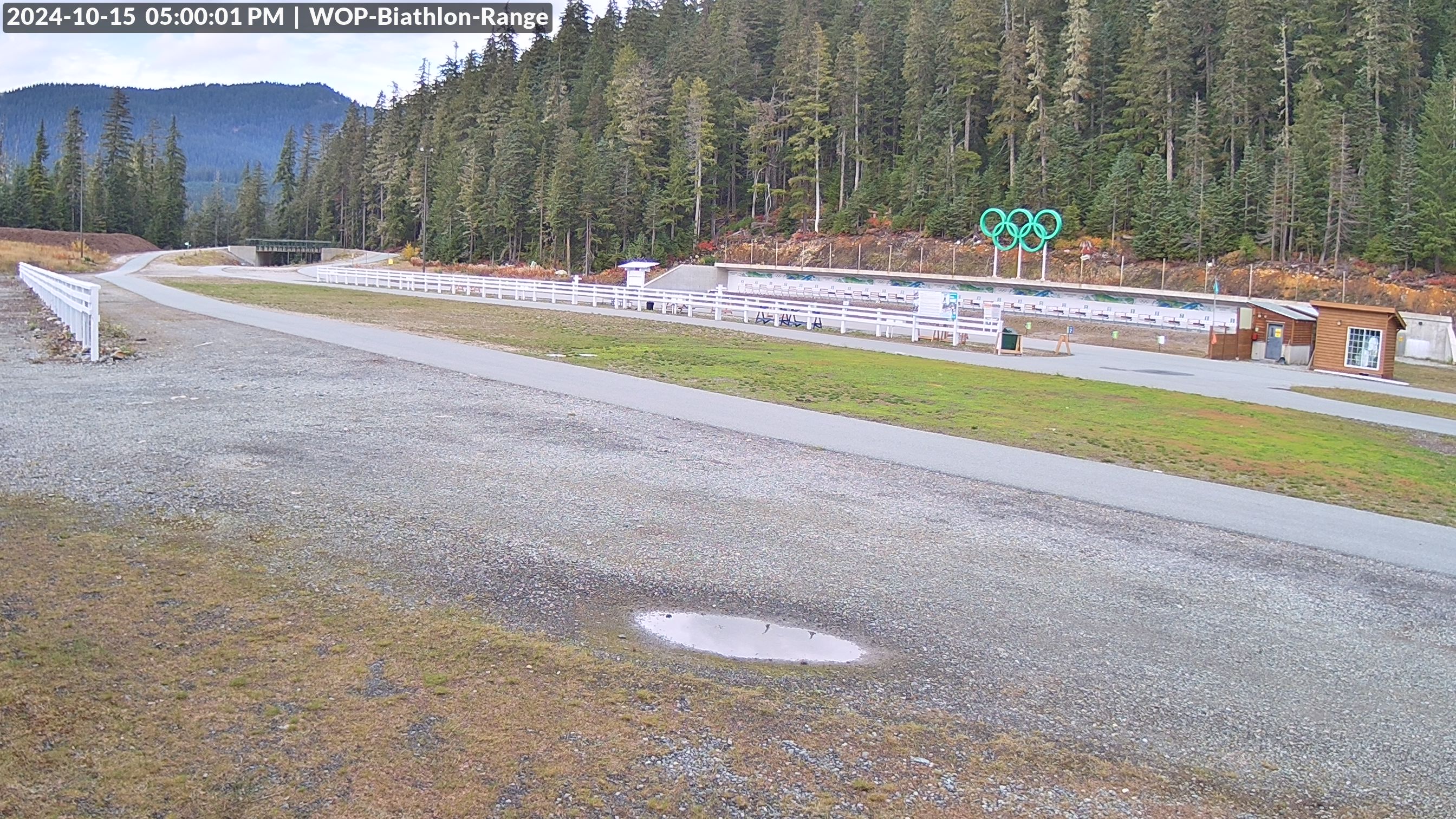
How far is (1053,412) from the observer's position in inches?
739

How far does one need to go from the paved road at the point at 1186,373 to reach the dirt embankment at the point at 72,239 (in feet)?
289

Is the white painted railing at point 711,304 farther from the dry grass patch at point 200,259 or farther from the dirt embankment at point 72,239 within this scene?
the dirt embankment at point 72,239

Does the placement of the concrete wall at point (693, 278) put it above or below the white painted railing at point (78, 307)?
above

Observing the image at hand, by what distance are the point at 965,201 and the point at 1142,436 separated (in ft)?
186

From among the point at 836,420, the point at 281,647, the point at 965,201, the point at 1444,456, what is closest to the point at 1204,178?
the point at 965,201

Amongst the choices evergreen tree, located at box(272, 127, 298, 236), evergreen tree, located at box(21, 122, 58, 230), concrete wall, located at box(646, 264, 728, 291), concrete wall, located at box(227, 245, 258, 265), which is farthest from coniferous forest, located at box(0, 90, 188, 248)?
concrete wall, located at box(646, 264, 728, 291)

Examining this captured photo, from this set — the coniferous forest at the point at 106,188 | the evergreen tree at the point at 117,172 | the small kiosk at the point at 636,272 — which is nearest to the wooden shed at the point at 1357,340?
the small kiosk at the point at 636,272

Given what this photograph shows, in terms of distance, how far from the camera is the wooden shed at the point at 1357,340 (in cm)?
3106

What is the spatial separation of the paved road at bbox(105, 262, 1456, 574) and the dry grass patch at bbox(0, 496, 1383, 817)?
6.26m

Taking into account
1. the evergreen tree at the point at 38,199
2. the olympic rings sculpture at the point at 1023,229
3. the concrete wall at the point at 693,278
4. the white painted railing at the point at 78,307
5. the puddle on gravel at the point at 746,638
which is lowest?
the puddle on gravel at the point at 746,638

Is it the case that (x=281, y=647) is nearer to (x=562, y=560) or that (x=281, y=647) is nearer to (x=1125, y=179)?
(x=562, y=560)

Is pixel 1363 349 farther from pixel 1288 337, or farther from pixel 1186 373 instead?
pixel 1186 373

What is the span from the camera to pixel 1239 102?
6612 centimetres

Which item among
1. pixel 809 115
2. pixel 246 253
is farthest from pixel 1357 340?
pixel 246 253
